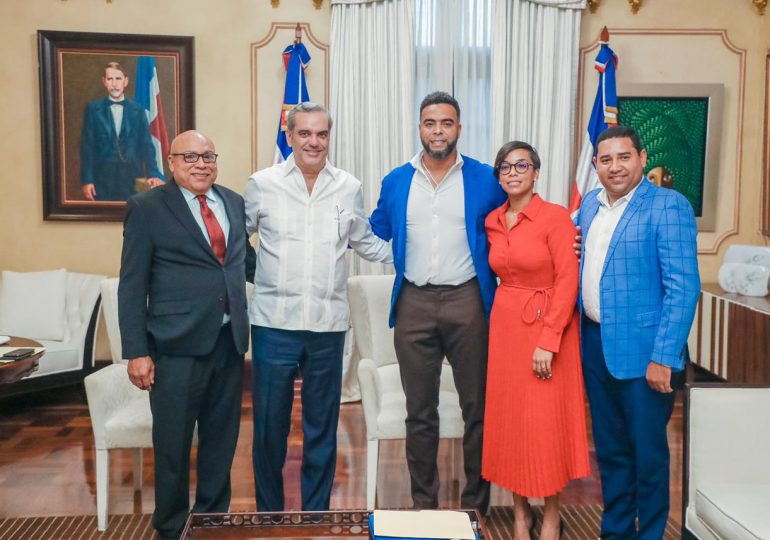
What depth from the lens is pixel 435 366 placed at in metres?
2.44

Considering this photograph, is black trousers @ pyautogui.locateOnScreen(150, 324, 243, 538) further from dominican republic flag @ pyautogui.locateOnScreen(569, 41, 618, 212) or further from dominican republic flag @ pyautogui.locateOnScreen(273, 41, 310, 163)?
dominican republic flag @ pyautogui.locateOnScreen(569, 41, 618, 212)

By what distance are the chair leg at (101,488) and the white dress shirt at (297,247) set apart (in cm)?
74

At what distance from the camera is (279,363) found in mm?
2322

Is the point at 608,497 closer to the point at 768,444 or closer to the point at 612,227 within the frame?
the point at 768,444

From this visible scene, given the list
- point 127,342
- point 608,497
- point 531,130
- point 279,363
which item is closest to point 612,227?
point 608,497

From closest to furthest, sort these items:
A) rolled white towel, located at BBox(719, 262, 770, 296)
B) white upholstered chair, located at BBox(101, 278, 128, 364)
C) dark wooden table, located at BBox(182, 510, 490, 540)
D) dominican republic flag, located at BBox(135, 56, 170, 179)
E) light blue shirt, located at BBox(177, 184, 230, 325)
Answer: dark wooden table, located at BBox(182, 510, 490, 540), light blue shirt, located at BBox(177, 184, 230, 325), white upholstered chair, located at BBox(101, 278, 128, 364), rolled white towel, located at BBox(719, 262, 770, 296), dominican republic flag, located at BBox(135, 56, 170, 179)

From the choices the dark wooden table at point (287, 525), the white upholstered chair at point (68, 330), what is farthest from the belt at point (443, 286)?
the white upholstered chair at point (68, 330)

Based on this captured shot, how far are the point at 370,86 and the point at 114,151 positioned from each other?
1560 millimetres

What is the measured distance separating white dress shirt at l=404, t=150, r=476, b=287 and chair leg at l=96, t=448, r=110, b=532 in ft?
4.07

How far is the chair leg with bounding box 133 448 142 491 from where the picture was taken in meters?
2.70

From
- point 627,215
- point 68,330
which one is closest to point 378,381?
point 627,215

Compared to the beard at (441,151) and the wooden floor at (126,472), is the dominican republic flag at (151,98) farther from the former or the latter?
the beard at (441,151)

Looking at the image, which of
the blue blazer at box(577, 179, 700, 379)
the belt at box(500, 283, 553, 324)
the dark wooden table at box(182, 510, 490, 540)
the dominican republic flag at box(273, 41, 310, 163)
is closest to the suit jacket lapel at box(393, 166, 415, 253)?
the belt at box(500, 283, 553, 324)

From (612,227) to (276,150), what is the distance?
2.44 m
